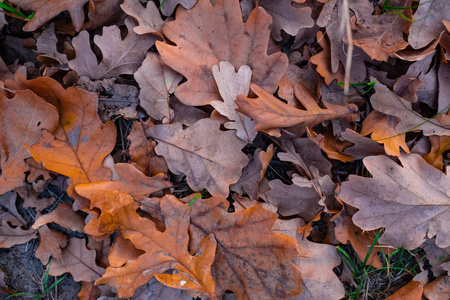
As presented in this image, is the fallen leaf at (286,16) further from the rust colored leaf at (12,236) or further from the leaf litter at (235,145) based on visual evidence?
the rust colored leaf at (12,236)

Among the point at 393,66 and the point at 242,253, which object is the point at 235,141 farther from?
the point at 393,66

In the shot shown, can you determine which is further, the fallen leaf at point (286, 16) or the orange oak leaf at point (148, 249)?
the fallen leaf at point (286, 16)

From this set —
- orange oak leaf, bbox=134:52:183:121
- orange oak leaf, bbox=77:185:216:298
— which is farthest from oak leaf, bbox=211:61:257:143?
orange oak leaf, bbox=77:185:216:298

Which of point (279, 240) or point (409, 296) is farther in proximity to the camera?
point (409, 296)

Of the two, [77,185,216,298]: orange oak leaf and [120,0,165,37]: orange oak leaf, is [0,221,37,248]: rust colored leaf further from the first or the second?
[120,0,165,37]: orange oak leaf

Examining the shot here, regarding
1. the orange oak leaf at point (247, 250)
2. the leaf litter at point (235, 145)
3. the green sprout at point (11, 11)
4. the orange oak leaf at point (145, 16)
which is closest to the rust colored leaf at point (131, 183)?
the leaf litter at point (235, 145)

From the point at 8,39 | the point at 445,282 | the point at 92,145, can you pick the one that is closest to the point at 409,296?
the point at 445,282

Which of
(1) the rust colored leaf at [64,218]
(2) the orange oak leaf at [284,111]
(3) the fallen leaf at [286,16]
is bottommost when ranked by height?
(1) the rust colored leaf at [64,218]
